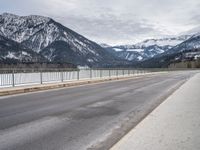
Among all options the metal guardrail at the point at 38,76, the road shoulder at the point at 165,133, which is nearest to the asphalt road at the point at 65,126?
the road shoulder at the point at 165,133

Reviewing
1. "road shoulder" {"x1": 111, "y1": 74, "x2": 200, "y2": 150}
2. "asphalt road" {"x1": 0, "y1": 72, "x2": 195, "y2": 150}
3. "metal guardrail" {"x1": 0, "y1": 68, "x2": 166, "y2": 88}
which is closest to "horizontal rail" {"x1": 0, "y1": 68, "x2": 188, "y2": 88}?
"metal guardrail" {"x1": 0, "y1": 68, "x2": 166, "y2": 88}

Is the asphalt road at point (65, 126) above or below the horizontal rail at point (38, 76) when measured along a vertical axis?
below

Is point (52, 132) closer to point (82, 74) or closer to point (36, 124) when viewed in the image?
point (36, 124)

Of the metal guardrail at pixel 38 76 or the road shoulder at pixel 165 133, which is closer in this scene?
the road shoulder at pixel 165 133

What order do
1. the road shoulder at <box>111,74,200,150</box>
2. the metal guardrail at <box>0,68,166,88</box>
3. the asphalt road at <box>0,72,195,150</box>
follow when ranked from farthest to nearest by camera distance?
the metal guardrail at <box>0,68,166,88</box> < the asphalt road at <box>0,72,195,150</box> < the road shoulder at <box>111,74,200,150</box>

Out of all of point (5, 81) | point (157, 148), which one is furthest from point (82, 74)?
point (157, 148)

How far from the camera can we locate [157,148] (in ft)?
21.9

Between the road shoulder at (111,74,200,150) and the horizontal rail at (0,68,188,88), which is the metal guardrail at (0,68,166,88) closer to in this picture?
the horizontal rail at (0,68,188,88)

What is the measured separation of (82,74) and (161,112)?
91.6ft

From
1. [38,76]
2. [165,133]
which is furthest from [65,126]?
[38,76]

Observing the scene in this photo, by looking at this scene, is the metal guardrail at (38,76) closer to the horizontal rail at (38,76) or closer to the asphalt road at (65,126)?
the horizontal rail at (38,76)

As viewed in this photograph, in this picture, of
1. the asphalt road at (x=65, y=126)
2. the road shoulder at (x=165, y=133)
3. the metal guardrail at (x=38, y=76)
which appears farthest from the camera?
the metal guardrail at (x=38, y=76)

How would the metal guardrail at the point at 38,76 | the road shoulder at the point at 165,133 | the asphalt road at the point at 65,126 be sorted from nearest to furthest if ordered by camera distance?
1. the road shoulder at the point at 165,133
2. the asphalt road at the point at 65,126
3. the metal guardrail at the point at 38,76

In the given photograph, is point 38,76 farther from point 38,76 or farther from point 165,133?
point 165,133
